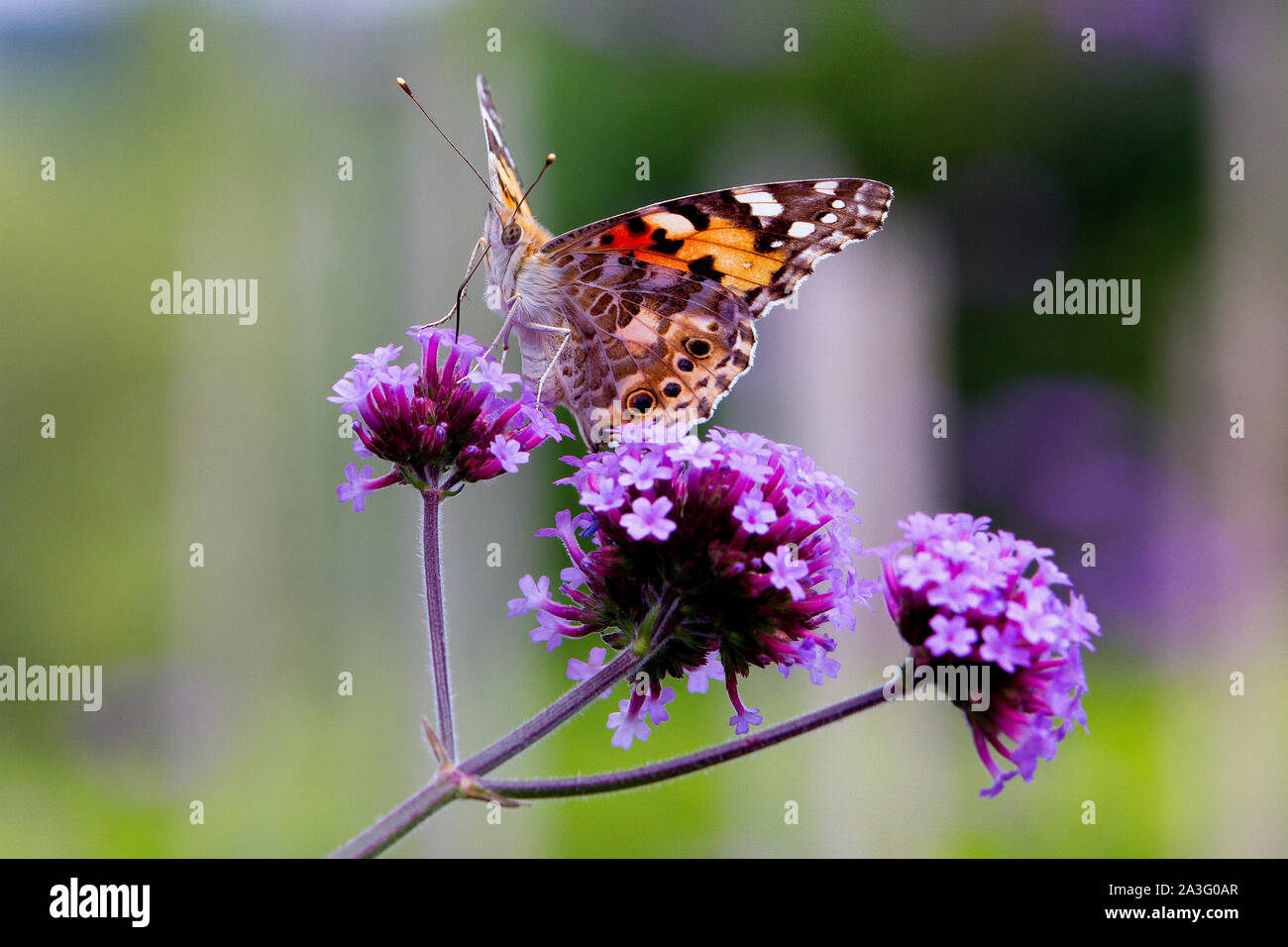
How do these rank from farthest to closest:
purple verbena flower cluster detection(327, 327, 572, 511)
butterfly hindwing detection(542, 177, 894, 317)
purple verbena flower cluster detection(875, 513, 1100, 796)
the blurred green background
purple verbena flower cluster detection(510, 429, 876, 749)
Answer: the blurred green background
butterfly hindwing detection(542, 177, 894, 317)
purple verbena flower cluster detection(327, 327, 572, 511)
purple verbena flower cluster detection(510, 429, 876, 749)
purple verbena flower cluster detection(875, 513, 1100, 796)

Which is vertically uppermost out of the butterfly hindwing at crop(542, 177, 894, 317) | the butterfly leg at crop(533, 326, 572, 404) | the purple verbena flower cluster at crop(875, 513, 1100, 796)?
the butterfly hindwing at crop(542, 177, 894, 317)

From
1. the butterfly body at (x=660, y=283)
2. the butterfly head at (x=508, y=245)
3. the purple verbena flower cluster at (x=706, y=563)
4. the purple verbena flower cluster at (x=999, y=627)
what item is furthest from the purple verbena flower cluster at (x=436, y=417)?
the purple verbena flower cluster at (x=999, y=627)

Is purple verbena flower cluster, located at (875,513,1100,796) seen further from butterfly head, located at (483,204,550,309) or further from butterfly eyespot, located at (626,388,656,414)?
butterfly head, located at (483,204,550,309)

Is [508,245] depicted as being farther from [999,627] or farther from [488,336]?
[488,336]

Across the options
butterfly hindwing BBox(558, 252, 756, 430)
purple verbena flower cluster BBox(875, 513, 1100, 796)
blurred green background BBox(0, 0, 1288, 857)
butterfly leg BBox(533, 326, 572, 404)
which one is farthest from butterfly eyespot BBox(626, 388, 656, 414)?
blurred green background BBox(0, 0, 1288, 857)

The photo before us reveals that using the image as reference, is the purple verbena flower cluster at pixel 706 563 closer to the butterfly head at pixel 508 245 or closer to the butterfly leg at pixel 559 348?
the butterfly leg at pixel 559 348

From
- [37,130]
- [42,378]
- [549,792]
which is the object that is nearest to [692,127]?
[37,130]
